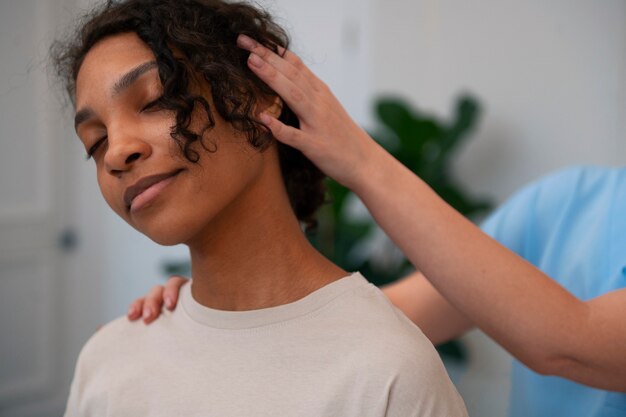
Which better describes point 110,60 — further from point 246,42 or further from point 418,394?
point 418,394

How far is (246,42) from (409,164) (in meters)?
1.59

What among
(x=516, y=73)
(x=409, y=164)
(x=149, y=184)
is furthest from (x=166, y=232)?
(x=516, y=73)

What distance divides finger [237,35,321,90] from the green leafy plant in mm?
1474

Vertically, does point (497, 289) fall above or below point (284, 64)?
below

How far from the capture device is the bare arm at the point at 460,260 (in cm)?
82

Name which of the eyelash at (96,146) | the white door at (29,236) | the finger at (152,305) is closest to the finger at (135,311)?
the finger at (152,305)

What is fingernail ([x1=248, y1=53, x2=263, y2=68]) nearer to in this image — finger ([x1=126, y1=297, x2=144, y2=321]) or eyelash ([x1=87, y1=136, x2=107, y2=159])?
eyelash ([x1=87, y1=136, x2=107, y2=159])

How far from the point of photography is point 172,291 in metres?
1.03

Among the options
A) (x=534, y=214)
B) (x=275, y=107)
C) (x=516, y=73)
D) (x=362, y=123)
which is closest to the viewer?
(x=275, y=107)

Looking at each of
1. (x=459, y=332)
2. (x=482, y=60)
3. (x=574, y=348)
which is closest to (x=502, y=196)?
(x=482, y=60)

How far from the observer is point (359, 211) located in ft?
9.16

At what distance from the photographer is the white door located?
322 cm

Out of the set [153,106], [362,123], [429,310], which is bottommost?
[362,123]

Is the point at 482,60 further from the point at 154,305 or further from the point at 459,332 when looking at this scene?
the point at 154,305
